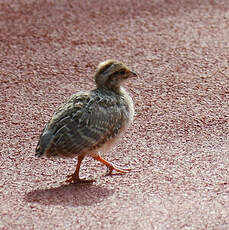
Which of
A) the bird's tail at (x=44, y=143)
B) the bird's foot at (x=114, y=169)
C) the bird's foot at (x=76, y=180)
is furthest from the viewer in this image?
the bird's foot at (x=114, y=169)

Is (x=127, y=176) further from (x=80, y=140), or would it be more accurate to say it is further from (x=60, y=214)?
Answer: (x=60, y=214)

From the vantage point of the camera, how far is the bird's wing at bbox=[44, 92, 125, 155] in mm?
6965

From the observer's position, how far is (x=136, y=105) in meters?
9.75

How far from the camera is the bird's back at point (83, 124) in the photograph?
22.8 feet

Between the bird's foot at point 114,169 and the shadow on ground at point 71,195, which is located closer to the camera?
the shadow on ground at point 71,195

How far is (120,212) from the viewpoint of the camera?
6.41 m

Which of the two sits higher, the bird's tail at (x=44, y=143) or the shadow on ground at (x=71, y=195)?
the bird's tail at (x=44, y=143)

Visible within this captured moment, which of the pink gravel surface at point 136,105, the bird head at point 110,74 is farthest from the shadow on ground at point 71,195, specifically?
the bird head at point 110,74

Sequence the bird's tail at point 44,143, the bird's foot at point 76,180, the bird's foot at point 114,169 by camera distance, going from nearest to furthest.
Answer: the bird's tail at point 44,143, the bird's foot at point 76,180, the bird's foot at point 114,169

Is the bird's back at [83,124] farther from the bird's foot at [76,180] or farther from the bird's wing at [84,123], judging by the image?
the bird's foot at [76,180]

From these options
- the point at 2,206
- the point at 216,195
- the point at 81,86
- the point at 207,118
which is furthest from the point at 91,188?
the point at 81,86

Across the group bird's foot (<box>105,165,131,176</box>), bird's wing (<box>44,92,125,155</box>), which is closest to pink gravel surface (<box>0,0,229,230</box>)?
bird's foot (<box>105,165,131,176</box>)

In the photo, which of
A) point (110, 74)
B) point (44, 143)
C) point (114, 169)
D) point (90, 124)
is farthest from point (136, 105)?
point (44, 143)

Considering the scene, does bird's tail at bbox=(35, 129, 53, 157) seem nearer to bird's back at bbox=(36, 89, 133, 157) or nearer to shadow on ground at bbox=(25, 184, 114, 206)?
bird's back at bbox=(36, 89, 133, 157)
